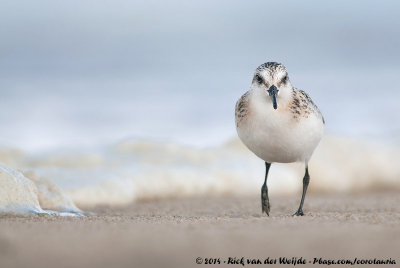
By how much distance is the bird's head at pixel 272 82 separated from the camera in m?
5.34

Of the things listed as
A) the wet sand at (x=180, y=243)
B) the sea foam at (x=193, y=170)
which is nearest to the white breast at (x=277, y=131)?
the wet sand at (x=180, y=243)

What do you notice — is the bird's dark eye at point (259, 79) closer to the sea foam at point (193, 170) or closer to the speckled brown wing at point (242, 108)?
the speckled brown wing at point (242, 108)

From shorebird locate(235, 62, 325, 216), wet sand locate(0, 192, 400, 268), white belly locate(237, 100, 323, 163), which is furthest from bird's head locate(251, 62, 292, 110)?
wet sand locate(0, 192, 400, 268)

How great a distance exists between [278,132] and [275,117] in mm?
122

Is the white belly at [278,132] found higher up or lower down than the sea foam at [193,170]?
higher up

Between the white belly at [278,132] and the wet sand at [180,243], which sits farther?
the white belly at [278,132]

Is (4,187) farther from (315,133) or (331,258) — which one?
(331,258)

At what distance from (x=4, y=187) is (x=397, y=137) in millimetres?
9627

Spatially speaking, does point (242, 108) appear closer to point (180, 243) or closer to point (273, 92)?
point (273, 92)

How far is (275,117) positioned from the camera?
5340mm

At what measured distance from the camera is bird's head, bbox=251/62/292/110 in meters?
5.34

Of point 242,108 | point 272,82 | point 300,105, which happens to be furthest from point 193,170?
point 272,82

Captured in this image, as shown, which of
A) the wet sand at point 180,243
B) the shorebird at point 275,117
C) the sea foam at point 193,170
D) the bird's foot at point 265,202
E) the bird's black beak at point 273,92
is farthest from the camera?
the sea foam at point 193,170

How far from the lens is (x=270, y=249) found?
314 centimetres
